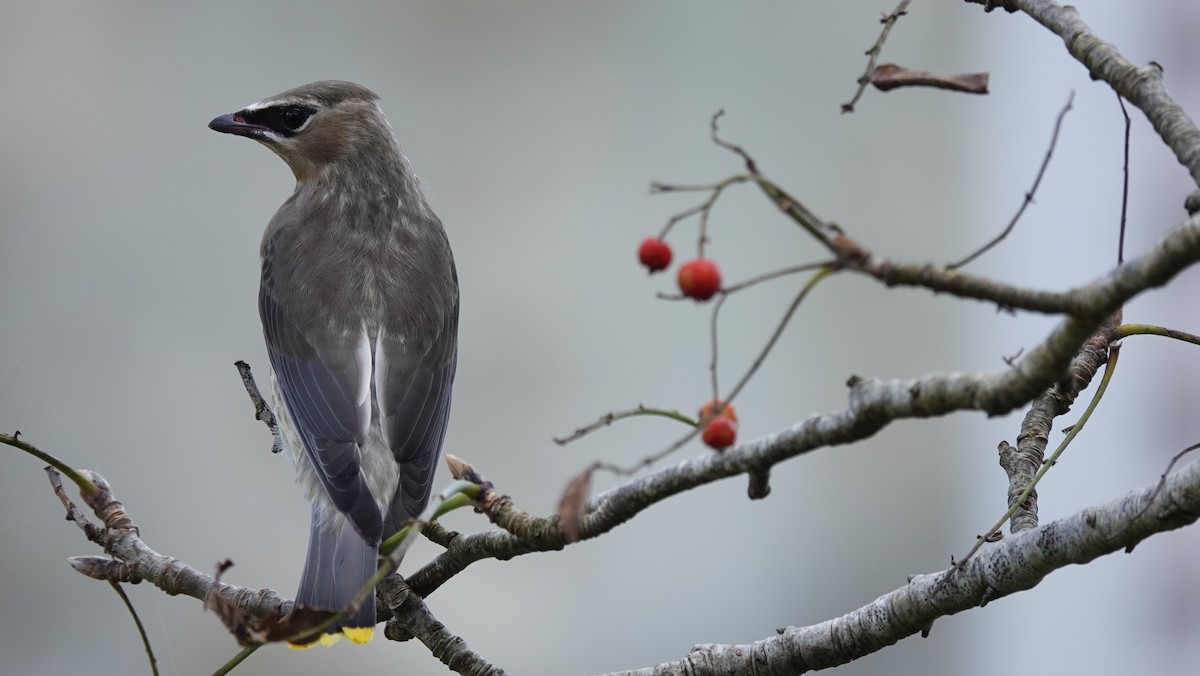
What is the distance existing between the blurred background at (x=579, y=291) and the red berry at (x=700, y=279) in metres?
3.77

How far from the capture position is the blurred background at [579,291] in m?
5.40

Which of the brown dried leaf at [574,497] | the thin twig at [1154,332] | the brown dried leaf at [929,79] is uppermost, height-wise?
the brown dried leaf at [929,79]

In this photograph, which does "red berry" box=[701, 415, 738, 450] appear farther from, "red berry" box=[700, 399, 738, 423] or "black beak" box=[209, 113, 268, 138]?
"black beak" box=[209, 113, 268, 138]

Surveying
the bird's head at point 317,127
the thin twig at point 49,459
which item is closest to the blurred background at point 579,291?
the bird's head at point 317,127

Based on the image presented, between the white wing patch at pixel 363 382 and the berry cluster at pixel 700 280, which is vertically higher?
the white wing patch at pixel 363 382

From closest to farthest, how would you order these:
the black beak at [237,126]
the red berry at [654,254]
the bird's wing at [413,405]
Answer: the red berry at [654,254]
the bird's wing at [413,405]
the black beak at [237,126]

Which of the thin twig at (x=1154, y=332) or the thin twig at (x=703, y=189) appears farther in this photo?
the thin twig at (x=1154, y=332)

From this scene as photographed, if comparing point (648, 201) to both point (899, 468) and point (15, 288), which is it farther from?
point (15, 288)

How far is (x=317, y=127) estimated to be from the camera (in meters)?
3.46

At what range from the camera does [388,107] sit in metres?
5.71

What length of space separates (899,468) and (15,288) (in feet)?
12.2

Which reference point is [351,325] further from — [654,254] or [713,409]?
[713,409]

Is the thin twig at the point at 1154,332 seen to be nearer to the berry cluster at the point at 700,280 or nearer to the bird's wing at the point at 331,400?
the berry cluster at the point at 700,280

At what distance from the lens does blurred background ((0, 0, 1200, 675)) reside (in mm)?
5402
